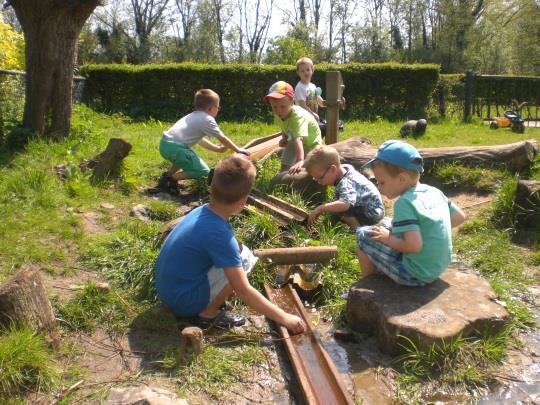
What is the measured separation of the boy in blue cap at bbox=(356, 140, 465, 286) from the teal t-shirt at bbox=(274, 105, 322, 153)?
2.82 meters

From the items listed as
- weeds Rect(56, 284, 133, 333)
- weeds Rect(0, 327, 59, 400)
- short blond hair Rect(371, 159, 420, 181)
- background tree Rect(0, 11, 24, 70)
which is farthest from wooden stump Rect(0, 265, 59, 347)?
background tree Rect(0, 11, 24, 70)

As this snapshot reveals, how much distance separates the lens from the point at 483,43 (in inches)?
1497

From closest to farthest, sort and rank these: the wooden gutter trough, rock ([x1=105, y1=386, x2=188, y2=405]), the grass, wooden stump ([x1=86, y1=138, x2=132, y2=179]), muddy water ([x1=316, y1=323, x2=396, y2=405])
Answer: rock ([x1=105, y1=386, x2=188, y2=405]), muddy water ([x1=316, y1=323, x2=396, y2=405]), the grass, the wooden gutter trough, wooden stump ([x1=86, y1=138, x2=132, y2=179])

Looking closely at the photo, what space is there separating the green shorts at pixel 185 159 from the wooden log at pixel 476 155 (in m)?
1.90

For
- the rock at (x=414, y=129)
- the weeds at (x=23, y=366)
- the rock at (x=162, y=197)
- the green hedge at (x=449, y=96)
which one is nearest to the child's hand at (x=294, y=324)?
the weeds at (x=23, y=366)

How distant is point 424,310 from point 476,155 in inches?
162

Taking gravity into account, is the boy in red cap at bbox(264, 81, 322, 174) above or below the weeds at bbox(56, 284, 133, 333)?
above

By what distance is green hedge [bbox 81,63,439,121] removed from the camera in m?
15.7

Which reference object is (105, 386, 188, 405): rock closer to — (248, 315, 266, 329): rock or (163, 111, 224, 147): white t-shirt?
(248, 315, 266, 329): rock

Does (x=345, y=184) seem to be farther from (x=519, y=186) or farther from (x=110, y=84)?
(x=110, y=84)

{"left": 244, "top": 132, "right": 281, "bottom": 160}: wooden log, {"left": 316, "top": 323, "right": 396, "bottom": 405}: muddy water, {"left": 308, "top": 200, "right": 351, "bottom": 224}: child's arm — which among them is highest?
{"left": 244, "top": 132, "right": 281, "bottom": 160}: wooden log


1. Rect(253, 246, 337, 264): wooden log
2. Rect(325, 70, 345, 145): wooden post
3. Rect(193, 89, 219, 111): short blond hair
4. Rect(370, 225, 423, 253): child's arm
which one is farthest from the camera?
Rect(325, 70, 345, 145): wooden post

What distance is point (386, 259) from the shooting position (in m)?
3.62

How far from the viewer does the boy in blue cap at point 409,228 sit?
3.40 metres
